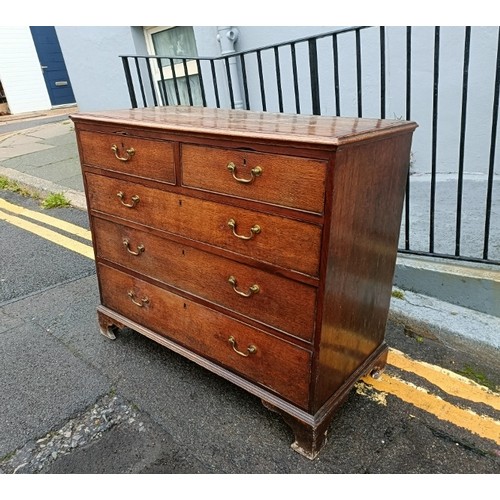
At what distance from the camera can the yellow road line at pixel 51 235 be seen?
13.1 ft

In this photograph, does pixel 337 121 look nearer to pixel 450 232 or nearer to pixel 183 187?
pixel 183 187

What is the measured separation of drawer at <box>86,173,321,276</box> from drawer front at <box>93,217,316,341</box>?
78 mm

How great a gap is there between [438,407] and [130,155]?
1918mm

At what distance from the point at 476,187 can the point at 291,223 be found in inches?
110

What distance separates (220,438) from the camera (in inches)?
78.6

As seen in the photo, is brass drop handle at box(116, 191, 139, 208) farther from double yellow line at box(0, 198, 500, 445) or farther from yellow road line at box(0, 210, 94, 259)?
yellow road line at box(0, 210, 94, 259)

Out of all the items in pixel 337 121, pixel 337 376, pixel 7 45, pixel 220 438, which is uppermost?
pixel 7 45

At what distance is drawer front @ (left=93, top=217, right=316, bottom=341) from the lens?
1740 millimetres

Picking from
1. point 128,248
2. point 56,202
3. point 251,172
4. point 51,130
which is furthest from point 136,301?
point 51,130

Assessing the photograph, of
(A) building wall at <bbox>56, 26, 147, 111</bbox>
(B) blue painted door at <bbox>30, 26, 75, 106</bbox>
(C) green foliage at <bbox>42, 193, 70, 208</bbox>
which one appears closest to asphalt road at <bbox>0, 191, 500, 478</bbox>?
(C) green foliage at <bbox>42, 193, 70, 208</bbox>

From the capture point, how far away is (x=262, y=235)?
5.62 feet

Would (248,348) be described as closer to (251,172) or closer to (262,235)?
(262,235)

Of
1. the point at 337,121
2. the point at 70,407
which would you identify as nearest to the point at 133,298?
the point at 70,407

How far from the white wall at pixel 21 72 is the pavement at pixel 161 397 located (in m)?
12.8
